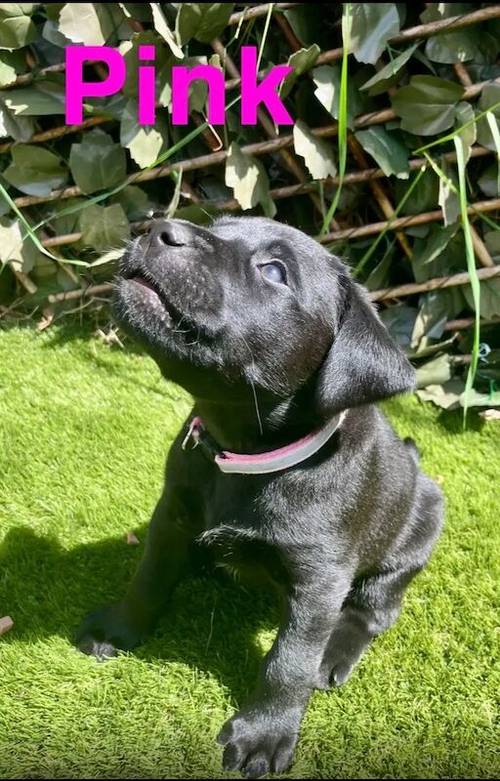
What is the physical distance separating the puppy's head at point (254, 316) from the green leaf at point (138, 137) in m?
1.54

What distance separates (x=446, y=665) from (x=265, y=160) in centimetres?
246

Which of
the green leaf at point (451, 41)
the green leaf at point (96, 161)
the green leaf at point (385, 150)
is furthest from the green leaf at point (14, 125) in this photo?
the green leaf at point (451, 41)

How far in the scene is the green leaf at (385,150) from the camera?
10.6 ft

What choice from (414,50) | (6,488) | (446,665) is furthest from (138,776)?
(414,50)

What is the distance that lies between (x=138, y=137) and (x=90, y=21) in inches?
20.2

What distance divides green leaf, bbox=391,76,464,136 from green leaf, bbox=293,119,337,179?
350 mm

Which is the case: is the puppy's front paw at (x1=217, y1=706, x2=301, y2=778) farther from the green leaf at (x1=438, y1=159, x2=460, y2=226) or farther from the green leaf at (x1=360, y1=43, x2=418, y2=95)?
the green leaf at (x1=360, y1=43, x2=418, y2=95)

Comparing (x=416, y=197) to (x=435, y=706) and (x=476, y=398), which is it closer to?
(x=476, y=398)

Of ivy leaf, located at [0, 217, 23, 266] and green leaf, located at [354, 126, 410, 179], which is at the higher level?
green leaf, located at [354, 126, 410, 179]

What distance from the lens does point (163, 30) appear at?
10.1ft

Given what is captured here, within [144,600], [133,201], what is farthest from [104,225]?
[144,600]

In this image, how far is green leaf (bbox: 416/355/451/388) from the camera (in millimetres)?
3727

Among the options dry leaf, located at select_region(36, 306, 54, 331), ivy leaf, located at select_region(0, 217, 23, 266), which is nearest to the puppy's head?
ivy leaf, located at select_region(0, 217, 23, 266)

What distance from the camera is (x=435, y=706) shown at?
2459 mm
